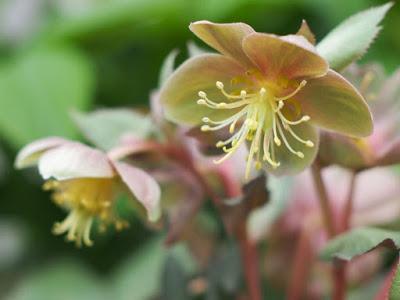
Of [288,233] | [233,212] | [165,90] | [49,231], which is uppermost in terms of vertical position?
[165,90]

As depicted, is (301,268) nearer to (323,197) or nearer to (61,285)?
(323,197)

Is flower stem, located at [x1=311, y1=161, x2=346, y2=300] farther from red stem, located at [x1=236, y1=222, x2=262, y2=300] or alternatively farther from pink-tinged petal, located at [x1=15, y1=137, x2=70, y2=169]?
pink-tinged petal, located at [x1=15, y1=137, x2=70, y2=169]

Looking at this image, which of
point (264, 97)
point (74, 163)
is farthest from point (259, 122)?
point (74, 163)

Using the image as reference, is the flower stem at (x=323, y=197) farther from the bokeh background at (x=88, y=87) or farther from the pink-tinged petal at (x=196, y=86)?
the bokeh background at (x=88, y=87)

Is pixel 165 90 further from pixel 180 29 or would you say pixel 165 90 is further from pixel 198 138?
pixel 180 29

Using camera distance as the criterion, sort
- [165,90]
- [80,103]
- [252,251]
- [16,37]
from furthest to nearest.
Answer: [16,37] → [80,103] → [252,251] → [165,90]

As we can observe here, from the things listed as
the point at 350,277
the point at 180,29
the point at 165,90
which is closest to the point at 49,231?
the point at 180,29

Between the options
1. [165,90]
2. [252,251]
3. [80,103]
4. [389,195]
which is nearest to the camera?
[165,90]
